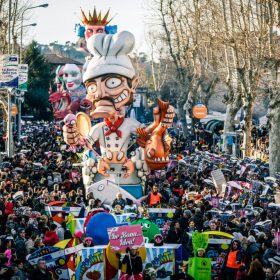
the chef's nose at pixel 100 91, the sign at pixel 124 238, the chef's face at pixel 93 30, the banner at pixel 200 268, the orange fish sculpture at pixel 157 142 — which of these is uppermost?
the chef's face at pixel 93 30

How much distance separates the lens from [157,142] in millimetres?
28234

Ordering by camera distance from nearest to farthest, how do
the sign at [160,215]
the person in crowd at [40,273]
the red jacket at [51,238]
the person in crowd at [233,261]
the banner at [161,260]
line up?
the person in crowd at [40,273], the person in crowd at [233,261], the banner at [161,260], the red jacket at [51,238], the sign at [160,215]

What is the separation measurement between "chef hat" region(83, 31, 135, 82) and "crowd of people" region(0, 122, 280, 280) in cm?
326

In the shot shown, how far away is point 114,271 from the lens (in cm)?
1831

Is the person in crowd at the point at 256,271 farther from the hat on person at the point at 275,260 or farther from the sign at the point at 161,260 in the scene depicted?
the sign at the point at 161,260

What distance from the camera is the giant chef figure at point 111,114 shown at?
29.2m

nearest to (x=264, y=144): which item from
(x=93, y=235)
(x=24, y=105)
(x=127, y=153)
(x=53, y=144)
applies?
(x=53, y=144)

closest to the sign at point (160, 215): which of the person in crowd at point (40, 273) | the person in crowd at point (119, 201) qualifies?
the person in crowd at point (119, 201)

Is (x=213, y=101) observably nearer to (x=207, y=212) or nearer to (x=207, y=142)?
(x=207, y=142)

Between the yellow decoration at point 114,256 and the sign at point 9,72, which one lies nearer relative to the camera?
the yellow decoration at point 114,256

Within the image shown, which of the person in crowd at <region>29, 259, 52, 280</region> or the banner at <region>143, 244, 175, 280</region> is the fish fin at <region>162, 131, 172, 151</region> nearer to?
the banner at <region>143, 244, 175, 280</region>

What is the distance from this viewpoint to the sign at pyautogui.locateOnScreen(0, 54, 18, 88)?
1559 inches

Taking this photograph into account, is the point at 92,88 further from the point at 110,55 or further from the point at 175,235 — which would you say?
the point at 175,235

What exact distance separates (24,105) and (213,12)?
3573 cm
